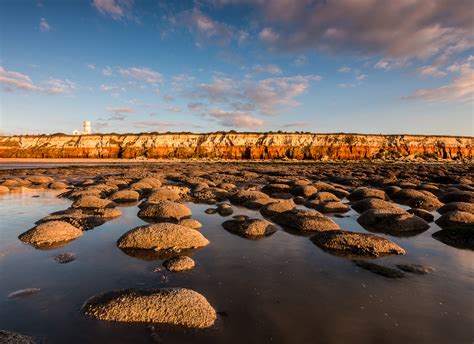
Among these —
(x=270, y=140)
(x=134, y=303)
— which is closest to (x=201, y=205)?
(x=134, y=303)

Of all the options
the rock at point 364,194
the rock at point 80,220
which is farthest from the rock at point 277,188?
the rock at point 80,220

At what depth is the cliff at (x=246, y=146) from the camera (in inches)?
3083

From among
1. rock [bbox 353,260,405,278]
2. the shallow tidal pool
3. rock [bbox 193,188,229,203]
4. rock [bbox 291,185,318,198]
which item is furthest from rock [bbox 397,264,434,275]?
rock [bbox 291,185,318,198]

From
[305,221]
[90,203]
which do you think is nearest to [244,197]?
[305,221]

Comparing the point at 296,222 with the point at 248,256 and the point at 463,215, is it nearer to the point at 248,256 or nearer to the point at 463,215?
the point at 248,256

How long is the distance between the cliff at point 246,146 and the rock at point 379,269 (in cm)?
6938

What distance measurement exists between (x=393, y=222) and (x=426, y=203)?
707cm

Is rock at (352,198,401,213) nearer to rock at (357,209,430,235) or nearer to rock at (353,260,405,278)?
rock at (357,209,430,235)

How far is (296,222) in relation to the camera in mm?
12898

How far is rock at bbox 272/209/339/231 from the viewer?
40.6 ft

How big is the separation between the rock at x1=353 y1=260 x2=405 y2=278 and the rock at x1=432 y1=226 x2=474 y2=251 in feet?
15.1

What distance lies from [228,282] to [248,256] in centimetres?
195

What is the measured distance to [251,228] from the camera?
11.9 metres

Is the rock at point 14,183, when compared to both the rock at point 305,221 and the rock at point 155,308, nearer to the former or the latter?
the rock at point 305,221
